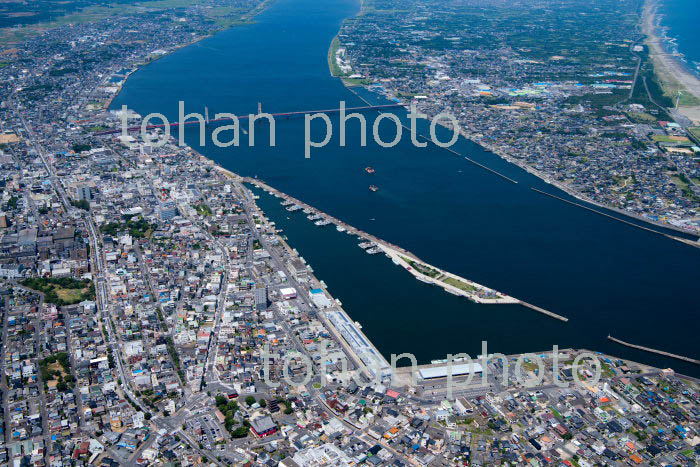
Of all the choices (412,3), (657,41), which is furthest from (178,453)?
(412,3)

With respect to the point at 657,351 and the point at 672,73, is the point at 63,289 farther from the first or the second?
the point at 672,73

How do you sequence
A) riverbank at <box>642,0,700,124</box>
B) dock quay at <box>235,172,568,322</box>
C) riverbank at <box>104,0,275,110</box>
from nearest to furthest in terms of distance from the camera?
1. dock quay at <box>235,172,568,322</box>
2. riverbank at <box>642,0,700,124</box>
3. riverbank at <box>104,0,275,110</box>

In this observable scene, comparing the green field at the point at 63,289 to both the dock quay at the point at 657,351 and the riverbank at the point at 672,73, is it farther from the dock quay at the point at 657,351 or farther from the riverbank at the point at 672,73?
the riverbank at the point at 672,73

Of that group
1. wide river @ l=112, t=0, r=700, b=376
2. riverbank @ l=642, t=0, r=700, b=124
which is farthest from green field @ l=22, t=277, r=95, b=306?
riverbank @ l=642, t=0, r=700, b=124

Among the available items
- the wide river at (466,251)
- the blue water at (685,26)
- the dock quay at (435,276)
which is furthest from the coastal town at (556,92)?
the dock quay at (435,276)

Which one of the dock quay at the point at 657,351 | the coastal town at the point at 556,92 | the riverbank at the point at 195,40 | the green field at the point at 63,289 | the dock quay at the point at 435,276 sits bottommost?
the riverbank at the point at 195,40

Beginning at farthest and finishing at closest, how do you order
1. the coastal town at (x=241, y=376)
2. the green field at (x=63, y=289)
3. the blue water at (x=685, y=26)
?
the blue water at (x=685, y=26)
the green field at (x=63, y=289)
the coastal town at (x=241, y=376)

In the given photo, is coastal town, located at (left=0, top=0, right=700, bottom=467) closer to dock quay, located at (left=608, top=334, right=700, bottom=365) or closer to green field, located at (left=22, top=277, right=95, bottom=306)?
green field, located at (left=22, top=277, right=95, bottom=306)

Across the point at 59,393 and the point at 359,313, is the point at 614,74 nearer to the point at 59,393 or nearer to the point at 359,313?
the point at 359,313
